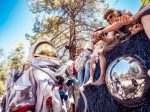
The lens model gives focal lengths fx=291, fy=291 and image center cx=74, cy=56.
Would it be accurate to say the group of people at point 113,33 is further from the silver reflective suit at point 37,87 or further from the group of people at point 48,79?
the silver reflective suit at point 37,87

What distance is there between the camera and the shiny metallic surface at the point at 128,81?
2.72 meters

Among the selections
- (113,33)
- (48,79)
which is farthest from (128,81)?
(113,33)

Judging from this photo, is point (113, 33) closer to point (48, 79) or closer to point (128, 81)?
point (128, 81)

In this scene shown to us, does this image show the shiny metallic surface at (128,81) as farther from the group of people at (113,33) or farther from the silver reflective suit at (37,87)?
the silver reflective suit at (37,87)

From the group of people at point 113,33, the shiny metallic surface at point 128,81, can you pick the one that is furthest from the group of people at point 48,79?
the shiny metallic surface at point 128,81

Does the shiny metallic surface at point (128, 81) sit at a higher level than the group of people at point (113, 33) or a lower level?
lower

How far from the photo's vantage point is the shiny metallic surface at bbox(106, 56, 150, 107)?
272 centimetres

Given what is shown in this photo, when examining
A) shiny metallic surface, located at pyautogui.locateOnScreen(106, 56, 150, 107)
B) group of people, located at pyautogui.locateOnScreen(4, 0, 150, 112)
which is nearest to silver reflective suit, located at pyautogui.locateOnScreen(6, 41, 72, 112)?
group of people, located at pyautogui.locateOnScreen(4, 0, 150, 112)

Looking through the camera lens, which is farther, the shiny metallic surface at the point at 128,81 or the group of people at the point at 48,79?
the group of people at the point at 48,79

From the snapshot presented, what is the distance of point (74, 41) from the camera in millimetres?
13500

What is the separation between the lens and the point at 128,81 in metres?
2.87

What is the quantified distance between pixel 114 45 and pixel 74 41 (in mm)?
10082

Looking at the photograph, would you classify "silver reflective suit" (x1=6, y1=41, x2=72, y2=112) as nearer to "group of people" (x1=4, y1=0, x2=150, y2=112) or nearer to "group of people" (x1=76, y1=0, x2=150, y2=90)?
"group of people" (x1=4, y1=0, x2=150, y2=112)

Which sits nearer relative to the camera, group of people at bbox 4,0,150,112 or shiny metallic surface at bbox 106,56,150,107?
shiny metallic surface at bbox 106,56,150,107
